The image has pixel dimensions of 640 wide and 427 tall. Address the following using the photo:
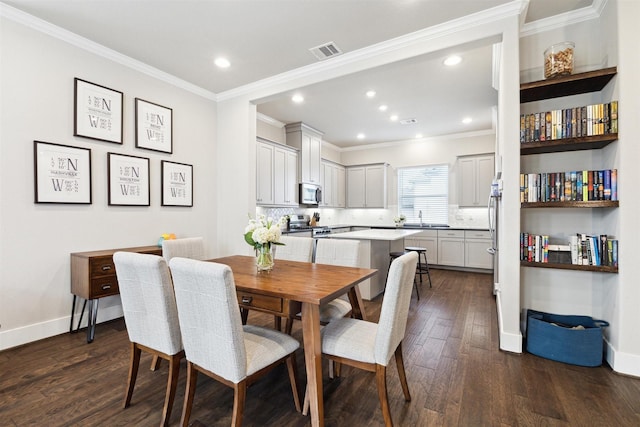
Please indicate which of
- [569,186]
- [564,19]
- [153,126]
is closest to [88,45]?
[153,126]

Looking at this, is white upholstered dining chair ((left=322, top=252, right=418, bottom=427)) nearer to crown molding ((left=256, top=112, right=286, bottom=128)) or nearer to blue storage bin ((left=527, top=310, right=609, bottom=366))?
blue storage bin ((left=527, top=310, right=609, bottom=366))

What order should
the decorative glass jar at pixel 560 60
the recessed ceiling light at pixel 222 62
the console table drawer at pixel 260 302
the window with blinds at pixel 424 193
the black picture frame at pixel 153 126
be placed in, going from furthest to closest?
1. the window with blinds at pixel 424 193
2. the black picture frame at pixel 153 126
3. the recessed ceiling light at pixel 222 62
4. the decorative glass jar at pixel 560 60
5. the console table drawer at pixel 260 302

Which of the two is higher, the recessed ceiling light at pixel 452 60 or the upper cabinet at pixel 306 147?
the recessed ceiling light at pixel 452 60

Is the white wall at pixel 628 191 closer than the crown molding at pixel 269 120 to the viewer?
Yes

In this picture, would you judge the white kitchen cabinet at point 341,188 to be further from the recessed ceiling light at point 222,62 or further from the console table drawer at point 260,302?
the console table drawer at point 260,302

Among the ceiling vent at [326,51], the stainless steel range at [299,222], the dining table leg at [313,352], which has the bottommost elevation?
the dining table leg at [313,352]

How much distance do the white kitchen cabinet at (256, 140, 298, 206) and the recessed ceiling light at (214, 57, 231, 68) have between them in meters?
1.43

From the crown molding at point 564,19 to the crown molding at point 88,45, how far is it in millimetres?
3880

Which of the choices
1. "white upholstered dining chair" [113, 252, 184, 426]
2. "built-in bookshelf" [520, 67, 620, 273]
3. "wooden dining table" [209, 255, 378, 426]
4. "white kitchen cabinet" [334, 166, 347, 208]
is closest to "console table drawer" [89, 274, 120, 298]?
"white upholstered dining chair" [113, 252, 184, 426]

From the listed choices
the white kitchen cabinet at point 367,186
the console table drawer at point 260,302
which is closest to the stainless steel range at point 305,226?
the white kitchen cabinet at point 367,186

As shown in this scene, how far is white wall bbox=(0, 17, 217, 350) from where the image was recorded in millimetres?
2586

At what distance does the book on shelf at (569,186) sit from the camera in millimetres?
2312

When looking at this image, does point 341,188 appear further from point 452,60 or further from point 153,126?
point 153,126

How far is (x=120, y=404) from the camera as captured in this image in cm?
185
